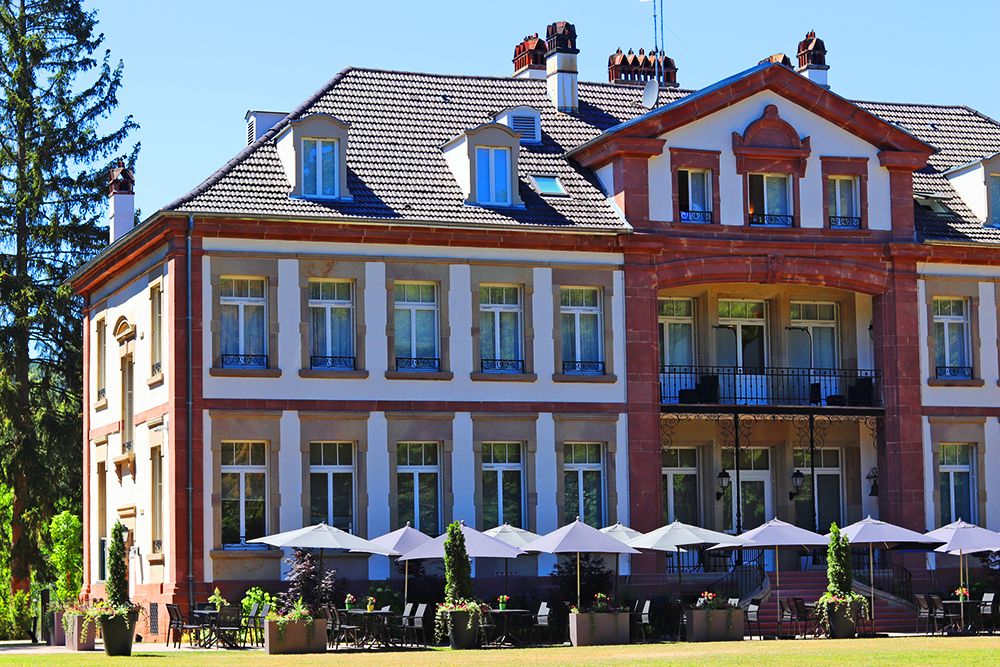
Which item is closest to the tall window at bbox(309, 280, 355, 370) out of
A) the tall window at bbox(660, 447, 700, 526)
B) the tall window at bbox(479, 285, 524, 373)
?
the tall window at bbox(479, 285, 524, 373)

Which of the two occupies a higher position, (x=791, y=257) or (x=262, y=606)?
(x=791, y=257)

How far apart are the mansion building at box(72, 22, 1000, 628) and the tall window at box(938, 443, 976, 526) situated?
0.06 m

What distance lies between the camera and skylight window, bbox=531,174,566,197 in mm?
42281

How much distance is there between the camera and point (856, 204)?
143 feet

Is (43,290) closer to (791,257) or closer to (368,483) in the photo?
(368,483)

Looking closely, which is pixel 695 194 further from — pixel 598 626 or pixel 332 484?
pixel 598 626

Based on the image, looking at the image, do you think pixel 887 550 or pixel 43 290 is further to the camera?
pixel 43 290

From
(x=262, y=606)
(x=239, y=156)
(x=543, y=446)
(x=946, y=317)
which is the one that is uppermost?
(x=239, y=156)

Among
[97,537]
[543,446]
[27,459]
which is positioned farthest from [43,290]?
[543,446]

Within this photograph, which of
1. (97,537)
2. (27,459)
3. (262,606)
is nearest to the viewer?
(262,606)

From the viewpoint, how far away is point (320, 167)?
132 feet

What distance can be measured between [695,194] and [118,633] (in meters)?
16.6

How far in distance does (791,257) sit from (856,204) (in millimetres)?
2159

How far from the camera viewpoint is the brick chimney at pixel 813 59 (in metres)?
49.2
